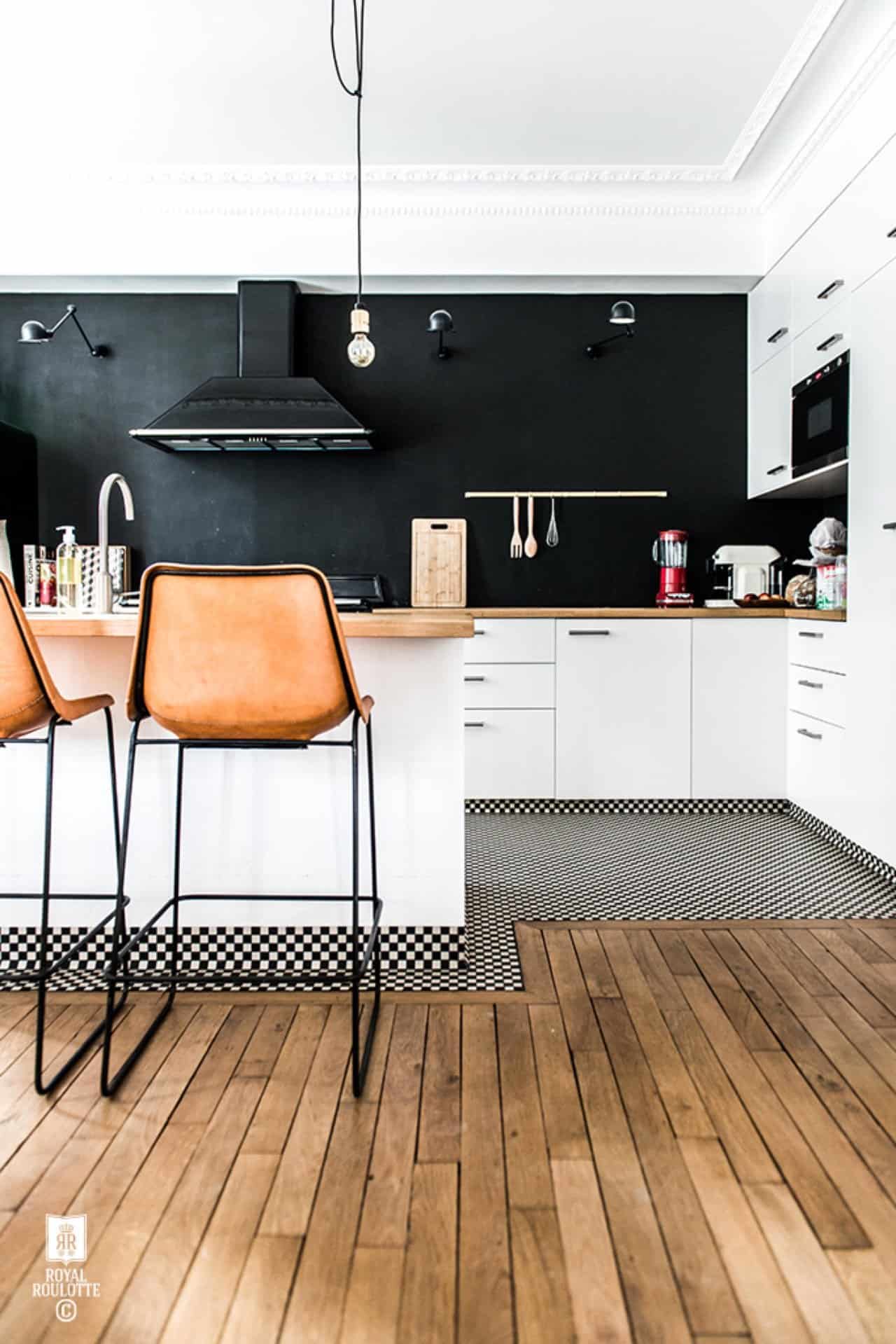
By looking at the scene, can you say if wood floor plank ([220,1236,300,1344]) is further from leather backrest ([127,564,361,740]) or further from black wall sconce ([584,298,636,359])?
black wall sconce ([584,298,636,359])

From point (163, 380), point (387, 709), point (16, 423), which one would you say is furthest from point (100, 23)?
point (387, 709)

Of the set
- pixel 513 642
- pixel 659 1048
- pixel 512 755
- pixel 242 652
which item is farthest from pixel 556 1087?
pixel 513 642

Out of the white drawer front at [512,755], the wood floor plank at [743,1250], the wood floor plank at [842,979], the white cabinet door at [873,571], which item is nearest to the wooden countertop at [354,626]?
the wood floor plank at [743,1250]

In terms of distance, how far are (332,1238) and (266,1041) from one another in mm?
681

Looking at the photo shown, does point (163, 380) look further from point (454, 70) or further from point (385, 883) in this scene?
point (385, 883)

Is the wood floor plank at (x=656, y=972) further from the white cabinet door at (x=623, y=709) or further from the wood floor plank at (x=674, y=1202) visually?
the white cabinet door at (x=623, y=709)

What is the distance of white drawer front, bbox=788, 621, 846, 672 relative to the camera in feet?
11.4

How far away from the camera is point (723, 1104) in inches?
67.7

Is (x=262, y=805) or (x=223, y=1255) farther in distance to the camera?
(x=262, y=805)

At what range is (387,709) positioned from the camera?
2338 millimetres

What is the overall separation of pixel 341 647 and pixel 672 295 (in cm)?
353

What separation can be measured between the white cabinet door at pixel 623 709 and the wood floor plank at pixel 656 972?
1513mm

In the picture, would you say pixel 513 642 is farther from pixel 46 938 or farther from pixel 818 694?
pixel 46 938

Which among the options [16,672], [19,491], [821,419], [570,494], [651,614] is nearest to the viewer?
[16,672]
